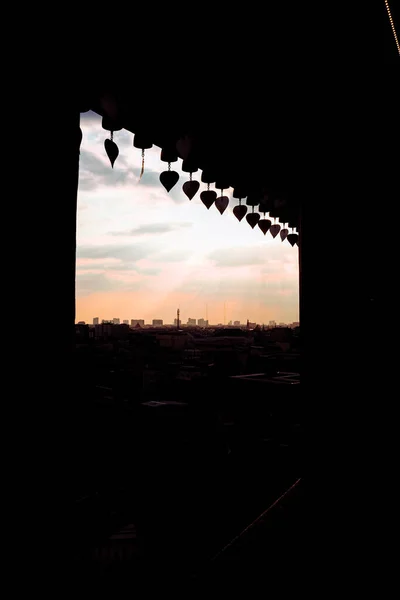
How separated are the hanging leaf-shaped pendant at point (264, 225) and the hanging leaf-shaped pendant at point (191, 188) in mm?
1435

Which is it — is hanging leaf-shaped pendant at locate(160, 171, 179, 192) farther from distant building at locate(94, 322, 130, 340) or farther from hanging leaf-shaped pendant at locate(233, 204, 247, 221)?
distant building at locate(94, 322, 130, 340)

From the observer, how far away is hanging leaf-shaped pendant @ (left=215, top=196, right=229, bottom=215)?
2891 millimetres

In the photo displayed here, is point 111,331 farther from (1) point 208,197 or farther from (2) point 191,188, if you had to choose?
(2) point 191,188

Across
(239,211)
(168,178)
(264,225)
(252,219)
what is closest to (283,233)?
(264,225)

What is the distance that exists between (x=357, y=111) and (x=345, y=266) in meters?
1.12

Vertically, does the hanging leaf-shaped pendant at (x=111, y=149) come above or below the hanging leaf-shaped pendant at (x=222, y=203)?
below

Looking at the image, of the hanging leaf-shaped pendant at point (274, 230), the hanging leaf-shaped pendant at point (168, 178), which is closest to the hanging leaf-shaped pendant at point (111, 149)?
the hanging leaf-shaped pendant at point (168, 178)

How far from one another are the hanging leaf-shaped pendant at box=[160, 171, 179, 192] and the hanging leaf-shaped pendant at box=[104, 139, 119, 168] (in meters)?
0.48

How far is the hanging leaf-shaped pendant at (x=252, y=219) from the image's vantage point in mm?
3572

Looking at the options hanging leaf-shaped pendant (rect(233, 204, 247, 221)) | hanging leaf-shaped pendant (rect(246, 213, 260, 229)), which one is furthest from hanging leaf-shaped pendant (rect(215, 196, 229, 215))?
hanging leaf-shaped pendant (rect(246, 213, 260, 229))

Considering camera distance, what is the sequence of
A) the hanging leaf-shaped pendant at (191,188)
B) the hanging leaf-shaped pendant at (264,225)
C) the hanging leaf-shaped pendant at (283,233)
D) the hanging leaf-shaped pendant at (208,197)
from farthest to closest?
the hanging leaf-shaped pendant at (283,233) < the hanging leaf-shaped pendant at (264,225) < the hanging leaf-shaped pendant at (208,197) < the hanging leaf-shaped pendant at (191,188)

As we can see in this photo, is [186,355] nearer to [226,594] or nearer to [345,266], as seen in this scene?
[345,266]

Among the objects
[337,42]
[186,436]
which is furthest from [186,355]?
[337,42]

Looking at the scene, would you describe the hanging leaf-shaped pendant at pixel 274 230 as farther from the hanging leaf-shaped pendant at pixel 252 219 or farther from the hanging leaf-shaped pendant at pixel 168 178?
the hanging leaf-shaped pendant at pixel 168 178
